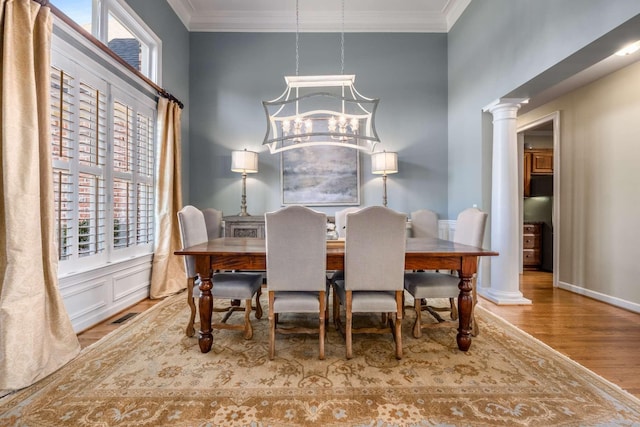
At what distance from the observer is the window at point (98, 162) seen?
2.31 metres

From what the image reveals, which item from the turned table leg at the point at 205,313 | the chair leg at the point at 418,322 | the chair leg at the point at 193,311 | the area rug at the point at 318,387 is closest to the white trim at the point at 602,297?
the area rug at the point at 318,387

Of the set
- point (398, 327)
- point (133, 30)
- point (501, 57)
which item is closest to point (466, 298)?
point (398, 327)

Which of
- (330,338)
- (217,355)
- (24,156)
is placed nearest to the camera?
(24,156)

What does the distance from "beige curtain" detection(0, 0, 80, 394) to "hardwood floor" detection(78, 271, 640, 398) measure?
1.85 feet

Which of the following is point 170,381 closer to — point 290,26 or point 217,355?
point 217,355

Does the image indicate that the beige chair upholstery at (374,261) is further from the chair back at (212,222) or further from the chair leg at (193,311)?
the chair back at (212,222)

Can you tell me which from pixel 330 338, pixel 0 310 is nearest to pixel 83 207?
pixel 0 310

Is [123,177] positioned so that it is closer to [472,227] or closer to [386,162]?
[386,162]

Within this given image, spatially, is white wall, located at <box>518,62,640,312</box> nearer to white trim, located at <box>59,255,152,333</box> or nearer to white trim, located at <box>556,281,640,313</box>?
white trim, located at <box>556,281,640,313</box>

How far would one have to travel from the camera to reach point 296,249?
6.35 ft

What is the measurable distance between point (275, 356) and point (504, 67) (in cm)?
361

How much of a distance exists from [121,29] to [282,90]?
2.10 meters

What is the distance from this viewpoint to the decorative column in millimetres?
3242

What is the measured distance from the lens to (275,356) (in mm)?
2053
